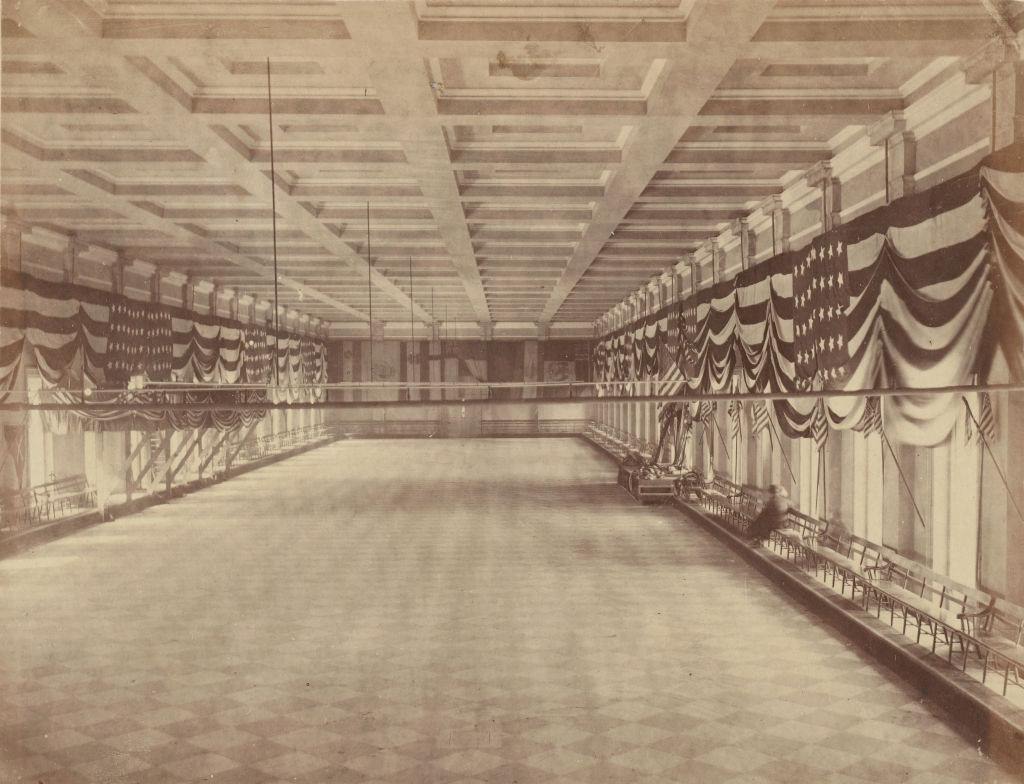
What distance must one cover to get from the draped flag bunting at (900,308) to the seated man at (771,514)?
776mm

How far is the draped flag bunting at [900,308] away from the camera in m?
5.52

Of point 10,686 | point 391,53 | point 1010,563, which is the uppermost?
point 391,53

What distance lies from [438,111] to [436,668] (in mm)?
5242

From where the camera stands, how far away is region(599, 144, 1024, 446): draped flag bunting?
552cm

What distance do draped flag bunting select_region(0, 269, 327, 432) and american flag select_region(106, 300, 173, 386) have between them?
0.7 inches

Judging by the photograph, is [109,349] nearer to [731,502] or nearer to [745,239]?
[745,239]

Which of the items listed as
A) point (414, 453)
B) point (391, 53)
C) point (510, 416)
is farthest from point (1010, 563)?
point (510, 416)

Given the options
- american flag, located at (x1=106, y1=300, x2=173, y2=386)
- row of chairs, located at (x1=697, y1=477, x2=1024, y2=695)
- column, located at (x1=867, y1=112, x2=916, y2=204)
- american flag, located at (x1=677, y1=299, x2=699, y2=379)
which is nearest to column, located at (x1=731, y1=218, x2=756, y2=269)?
american flag, located at (x1=677, y1=299, x2=699, y2=379)

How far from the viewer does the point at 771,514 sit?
10055 mm

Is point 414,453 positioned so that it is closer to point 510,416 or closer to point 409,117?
point 510,416

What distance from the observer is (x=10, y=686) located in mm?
7176

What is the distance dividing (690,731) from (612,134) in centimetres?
622

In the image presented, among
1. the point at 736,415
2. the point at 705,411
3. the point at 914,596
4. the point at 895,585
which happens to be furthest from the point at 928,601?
the point at 705,411

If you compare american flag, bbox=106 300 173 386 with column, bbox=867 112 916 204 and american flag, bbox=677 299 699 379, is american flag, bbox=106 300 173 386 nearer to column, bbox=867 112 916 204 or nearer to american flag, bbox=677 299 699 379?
american flag, bbox=677 299 699 379
